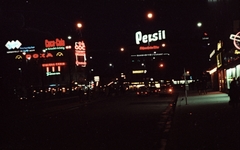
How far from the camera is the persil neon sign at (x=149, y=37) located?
146 metres

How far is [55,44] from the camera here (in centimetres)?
10025

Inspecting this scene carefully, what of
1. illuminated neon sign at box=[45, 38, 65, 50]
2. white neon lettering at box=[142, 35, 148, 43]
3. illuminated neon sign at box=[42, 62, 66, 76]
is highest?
white neon lettering at box=[142, 35, 148, 43]

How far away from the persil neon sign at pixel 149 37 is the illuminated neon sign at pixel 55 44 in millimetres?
53049

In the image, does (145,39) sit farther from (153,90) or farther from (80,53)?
(153,90)

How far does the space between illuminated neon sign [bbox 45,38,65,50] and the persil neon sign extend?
53049 millimetres

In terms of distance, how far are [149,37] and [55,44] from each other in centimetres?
5493

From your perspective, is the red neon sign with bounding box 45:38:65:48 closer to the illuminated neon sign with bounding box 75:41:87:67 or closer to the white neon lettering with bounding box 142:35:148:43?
the illuminated neon sign with bounding box 75:41:87:67

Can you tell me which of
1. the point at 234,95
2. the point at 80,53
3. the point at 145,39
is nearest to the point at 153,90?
the point at 80,53

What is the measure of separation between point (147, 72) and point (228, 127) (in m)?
156

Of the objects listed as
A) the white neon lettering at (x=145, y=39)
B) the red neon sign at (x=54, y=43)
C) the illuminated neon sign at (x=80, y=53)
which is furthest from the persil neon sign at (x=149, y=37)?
the illuminated neon sign at (x=80, y=53)

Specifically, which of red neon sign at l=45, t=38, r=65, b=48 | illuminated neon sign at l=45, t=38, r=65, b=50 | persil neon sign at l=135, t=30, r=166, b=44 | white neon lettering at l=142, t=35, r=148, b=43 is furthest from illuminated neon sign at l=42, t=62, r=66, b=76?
white neon lettering at l=142, t=35, r=148, b=43

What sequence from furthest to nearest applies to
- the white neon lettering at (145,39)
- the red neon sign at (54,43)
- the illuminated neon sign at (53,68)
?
the white neon lettering at (145,39) < the illuminated neon sign at (53,68) < the red neon sign at (54,43)

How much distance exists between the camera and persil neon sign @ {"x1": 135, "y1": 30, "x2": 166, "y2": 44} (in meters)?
146

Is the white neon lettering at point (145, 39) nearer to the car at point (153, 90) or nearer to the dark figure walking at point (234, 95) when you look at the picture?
the car at point (153, 90)
